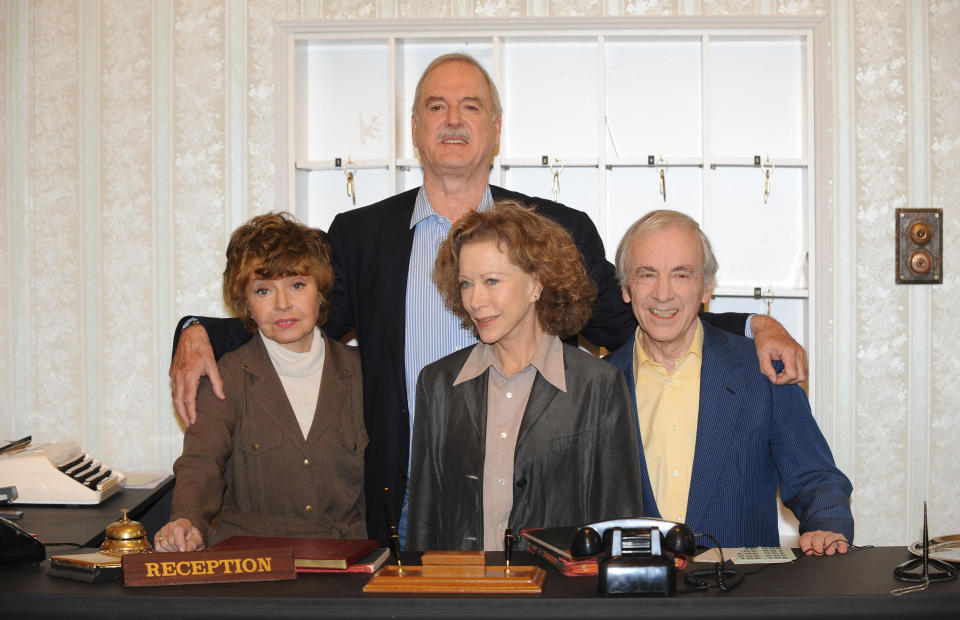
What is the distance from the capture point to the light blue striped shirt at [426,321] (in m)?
2.64

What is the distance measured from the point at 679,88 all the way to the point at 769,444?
199 centimetres

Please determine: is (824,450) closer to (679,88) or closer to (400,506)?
(400,506)

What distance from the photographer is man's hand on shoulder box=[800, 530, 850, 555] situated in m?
1.98

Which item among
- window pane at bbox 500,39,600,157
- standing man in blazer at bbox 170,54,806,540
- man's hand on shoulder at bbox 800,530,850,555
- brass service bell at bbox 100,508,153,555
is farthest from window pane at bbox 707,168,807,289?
brass service bell at bbox 100,508,153,555

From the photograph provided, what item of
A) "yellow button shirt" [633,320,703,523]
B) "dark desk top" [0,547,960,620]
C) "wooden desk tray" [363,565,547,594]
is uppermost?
"yellow button shirt" [633,320,703,523]

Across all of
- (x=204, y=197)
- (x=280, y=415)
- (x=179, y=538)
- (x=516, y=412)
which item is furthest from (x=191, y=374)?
(x=204, y=197)

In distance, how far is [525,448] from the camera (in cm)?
218

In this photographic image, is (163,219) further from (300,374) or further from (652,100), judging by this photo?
(652,100)

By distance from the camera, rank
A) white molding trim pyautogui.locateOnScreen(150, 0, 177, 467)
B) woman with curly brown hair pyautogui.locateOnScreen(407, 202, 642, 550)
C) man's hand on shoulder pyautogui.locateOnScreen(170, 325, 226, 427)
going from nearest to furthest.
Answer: woman with curly brown hair pyautogui.locateOnScreen(407, 202, 642, 550) < man's hand on shoulder pyautogui.locateOnScreen(170, 325, 226, 427) < white molding trim pyautogui.locateOnScreen(150, 0, 177, 467)

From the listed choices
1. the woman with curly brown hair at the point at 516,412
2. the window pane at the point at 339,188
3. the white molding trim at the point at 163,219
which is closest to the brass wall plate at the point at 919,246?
the woman with curly brown hair at the point at 516,412

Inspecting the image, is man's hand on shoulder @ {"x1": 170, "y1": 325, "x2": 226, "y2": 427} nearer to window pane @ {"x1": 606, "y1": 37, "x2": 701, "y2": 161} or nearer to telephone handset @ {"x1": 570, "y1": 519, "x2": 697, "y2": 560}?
telephone handset @ {"x1": 570, "y1": 519, "x2": 697, "y2": 560}

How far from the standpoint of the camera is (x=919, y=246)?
12.0 feet

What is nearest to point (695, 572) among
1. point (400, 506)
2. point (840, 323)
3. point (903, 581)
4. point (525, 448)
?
point (903, 581)

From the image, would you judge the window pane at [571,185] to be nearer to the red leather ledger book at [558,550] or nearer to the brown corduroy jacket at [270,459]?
the brown corduroy jacket at [270,459]
